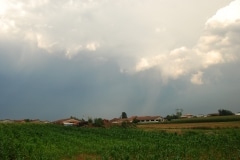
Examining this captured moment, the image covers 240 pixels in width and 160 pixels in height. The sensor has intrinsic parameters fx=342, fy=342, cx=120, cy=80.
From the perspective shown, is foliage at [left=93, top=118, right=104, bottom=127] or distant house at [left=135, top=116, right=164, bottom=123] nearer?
foliage at [left=93, top=118, right=104, bottom=127]

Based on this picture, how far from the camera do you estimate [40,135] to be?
43375 millimetres

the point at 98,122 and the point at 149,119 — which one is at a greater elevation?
the point at 149,119

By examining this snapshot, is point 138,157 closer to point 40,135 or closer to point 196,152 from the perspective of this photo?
point 196,152

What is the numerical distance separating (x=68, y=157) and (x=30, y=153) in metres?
3.06

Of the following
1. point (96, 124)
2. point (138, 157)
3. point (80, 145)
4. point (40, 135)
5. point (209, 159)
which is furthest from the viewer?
point (96, 124)

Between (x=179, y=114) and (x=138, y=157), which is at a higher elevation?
(x=179, y=114)

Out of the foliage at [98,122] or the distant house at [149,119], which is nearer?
the foliage at [98,122]

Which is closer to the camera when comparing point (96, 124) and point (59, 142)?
point (59, 142)

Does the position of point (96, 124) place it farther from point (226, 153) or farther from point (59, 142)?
point (226, 153)

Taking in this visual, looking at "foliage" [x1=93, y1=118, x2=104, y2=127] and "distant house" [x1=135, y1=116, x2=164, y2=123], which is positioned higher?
"distant house" [x1=135, y1=116, x2=164, y2=123]

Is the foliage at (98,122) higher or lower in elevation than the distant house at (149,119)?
lower

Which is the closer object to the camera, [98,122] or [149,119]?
[98,122]

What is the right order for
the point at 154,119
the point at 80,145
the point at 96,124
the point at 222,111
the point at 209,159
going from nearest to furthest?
the point at 209,159 → the point at 80,145 → the point at 96,124 → the point at 222,111 → the point at 154,119

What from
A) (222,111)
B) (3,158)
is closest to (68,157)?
(3,158)
